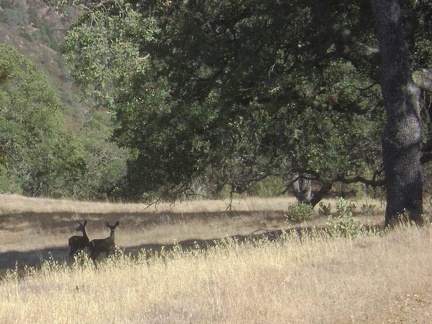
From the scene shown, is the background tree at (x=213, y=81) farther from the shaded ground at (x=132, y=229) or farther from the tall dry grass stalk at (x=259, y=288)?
the shaded ground at (x=132, y=229)

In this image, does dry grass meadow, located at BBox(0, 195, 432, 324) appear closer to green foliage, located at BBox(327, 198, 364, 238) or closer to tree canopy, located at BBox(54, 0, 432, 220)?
green foliage, located at BBox(327, 198, 364, 238)

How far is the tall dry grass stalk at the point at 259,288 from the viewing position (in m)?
6.71

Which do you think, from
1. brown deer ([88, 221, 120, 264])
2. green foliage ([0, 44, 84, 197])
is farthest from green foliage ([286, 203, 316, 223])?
green foliage ([0, 44, 84, 197])

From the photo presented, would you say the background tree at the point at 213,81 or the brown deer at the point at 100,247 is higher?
the background tree at the point at 213,81

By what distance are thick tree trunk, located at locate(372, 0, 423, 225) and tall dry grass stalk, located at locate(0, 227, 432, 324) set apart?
1437mm

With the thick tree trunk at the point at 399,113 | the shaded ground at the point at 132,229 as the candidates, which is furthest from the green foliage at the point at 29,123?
the thick tree trunk at the point at 399,113

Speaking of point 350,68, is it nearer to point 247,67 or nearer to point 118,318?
point 247,67

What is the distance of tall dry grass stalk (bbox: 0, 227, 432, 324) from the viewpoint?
671 centimetres

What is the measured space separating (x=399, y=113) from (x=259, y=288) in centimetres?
515

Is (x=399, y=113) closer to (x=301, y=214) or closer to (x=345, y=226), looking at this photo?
(x=345, y=226)

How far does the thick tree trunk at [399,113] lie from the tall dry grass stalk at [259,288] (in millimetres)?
1437

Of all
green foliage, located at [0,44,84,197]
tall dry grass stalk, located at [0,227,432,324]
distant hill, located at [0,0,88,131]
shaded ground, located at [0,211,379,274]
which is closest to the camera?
tall dry grass stalk, located at [0,227,432,324]

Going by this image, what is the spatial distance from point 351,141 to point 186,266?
9.21m

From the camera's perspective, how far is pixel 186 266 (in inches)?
373
